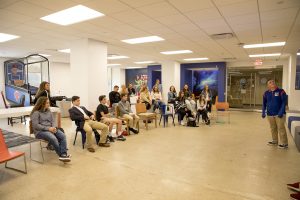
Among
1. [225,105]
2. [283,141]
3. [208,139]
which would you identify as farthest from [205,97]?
[283,141]

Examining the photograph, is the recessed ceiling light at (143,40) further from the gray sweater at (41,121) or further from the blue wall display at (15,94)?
the blue wall display at (15,94)

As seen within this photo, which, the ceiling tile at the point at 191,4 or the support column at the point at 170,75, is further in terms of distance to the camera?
the support column at the point at 170,75

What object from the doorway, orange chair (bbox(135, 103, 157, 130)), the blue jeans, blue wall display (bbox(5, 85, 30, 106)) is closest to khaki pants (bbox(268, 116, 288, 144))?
orange chair (bbox(135, 103, 157, 130))

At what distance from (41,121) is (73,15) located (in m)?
2.09

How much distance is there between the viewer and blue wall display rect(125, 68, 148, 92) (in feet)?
53.9

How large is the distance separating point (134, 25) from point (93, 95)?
245 centimetres

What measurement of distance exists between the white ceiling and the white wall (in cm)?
634

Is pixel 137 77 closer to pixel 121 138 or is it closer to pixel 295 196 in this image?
pixel 121 138

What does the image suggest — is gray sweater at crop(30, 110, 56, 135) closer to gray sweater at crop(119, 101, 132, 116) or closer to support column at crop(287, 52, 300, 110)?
gray sweater at crop(119, 101, 132, 116)

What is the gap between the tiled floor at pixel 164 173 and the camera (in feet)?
9.09

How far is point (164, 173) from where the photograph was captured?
3379mm

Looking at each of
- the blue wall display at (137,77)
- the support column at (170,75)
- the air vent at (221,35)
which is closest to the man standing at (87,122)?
the air vent at (221,35)

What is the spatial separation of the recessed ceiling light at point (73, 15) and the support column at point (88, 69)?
146 cm

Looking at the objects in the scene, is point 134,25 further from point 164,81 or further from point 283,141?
point 164,81
